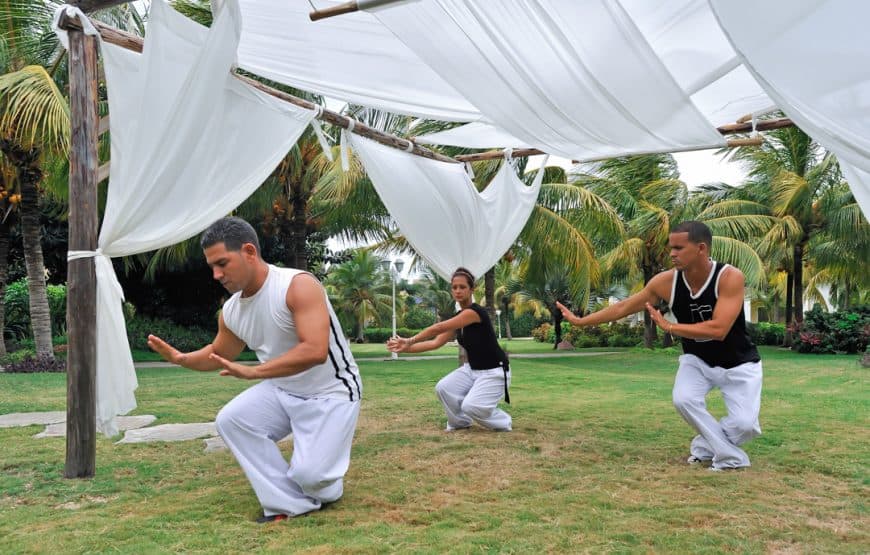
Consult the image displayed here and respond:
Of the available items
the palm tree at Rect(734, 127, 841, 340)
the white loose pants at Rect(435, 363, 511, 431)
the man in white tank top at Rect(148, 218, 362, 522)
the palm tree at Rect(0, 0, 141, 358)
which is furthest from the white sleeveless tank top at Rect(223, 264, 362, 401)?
the palm tree at Rect(734, 127, 841, 340)

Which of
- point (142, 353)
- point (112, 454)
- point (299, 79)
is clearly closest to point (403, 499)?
point (112, 454)

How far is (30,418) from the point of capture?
22.6ft

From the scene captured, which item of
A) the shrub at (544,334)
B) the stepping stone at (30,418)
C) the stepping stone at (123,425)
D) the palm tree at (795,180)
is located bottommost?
the shrub at (544,334)

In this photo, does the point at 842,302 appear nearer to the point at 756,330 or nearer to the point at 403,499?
the point at 756,330

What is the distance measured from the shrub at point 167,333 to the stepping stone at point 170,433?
505 inches

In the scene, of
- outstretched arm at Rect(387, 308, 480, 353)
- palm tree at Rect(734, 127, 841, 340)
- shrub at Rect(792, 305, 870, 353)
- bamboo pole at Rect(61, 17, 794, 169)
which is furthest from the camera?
palm tree at Rect(734, 127, 841, 340)

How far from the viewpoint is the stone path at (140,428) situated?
227 inches

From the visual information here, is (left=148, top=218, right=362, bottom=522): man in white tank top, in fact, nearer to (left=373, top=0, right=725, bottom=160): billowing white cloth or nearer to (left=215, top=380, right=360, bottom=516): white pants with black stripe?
(left=215, top=380, right=360, bottom=516): white pants with black stripe

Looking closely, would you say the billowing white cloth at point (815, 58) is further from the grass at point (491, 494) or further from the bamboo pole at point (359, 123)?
the bamboo pole at point (359, 123)

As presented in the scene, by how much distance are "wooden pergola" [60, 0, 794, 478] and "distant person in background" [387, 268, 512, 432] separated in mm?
2546

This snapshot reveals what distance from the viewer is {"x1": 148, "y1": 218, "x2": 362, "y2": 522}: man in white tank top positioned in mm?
3434

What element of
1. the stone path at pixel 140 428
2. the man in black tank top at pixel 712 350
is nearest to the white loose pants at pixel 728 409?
the man in black tank top at pixel 712 350

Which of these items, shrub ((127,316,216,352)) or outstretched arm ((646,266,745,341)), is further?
shrub ((127,316,216,352))

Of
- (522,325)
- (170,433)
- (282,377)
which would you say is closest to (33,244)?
(170,433)
